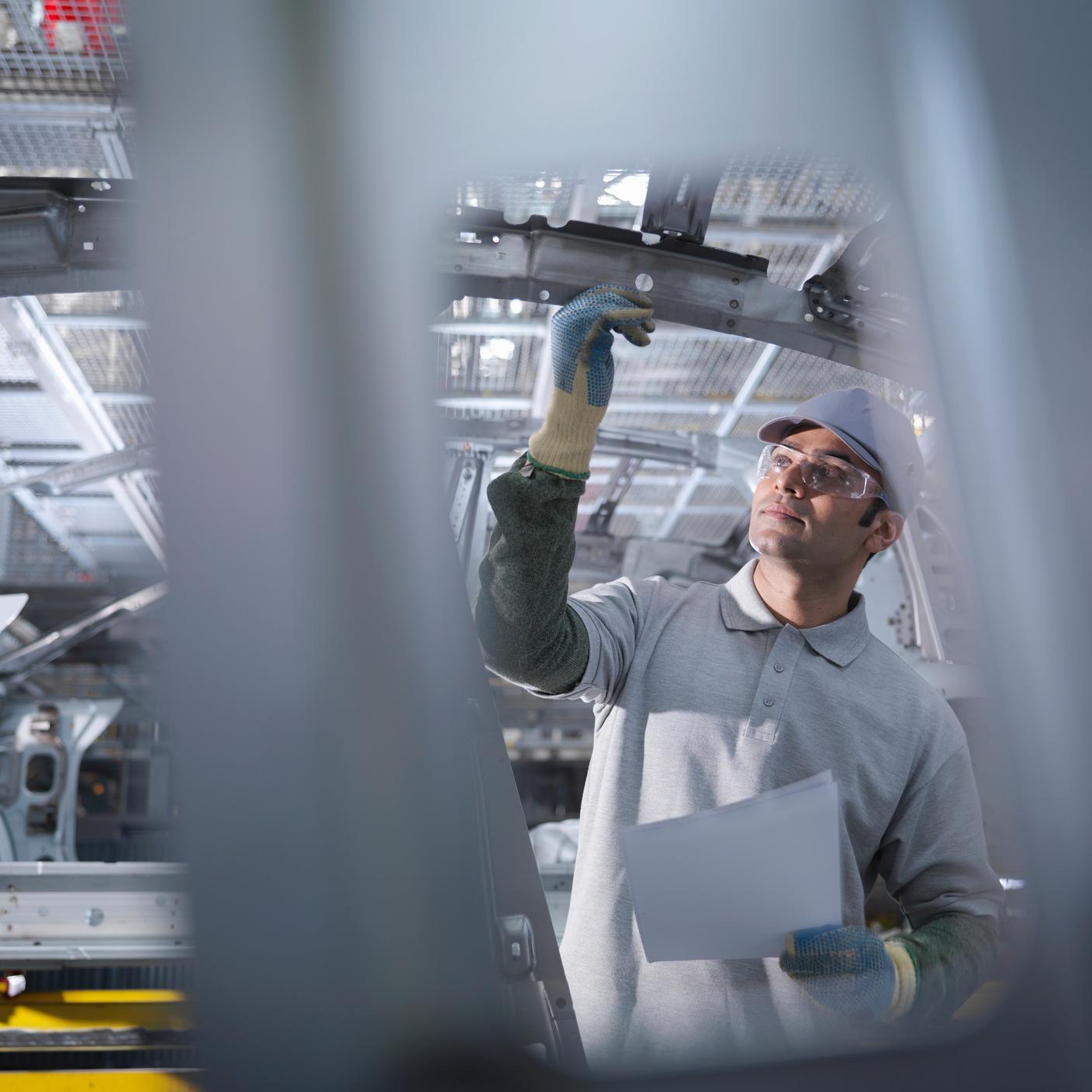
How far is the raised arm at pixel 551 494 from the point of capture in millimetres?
1271

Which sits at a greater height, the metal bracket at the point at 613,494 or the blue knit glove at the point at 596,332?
the blue knit glove at the point at 596,332

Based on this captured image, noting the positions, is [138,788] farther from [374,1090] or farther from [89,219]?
[374,1090]

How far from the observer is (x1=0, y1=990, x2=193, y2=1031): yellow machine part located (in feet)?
16.9

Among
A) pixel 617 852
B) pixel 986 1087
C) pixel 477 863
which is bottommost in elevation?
pixel 617 852

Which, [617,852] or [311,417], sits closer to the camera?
[311,417]

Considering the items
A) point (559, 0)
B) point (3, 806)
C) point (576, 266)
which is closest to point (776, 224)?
point (576, 266)

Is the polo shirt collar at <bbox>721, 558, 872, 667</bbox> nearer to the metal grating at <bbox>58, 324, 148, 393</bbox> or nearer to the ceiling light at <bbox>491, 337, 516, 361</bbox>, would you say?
the ceiling light at <bbox>491, 337, 516, 361</bbox>

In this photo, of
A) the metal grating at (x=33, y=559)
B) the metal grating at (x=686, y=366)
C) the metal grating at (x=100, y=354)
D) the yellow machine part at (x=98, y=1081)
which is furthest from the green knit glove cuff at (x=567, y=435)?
the metal grating at (x=33, y=559)

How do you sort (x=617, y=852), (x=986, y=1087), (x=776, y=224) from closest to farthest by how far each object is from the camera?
(x=986, y=1087) → (x=617, y=852) → (x=776, y=224)

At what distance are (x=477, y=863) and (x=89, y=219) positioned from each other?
2.92 meters

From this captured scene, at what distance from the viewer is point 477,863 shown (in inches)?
25.5

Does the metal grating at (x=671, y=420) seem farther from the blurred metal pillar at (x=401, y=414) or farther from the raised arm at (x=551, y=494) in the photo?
the blurred metal pillar at (x=401, y=414)

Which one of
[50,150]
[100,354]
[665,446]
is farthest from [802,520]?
[100,354]

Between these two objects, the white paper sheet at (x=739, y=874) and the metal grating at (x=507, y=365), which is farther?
the metal grating at (x=507, y=365)
